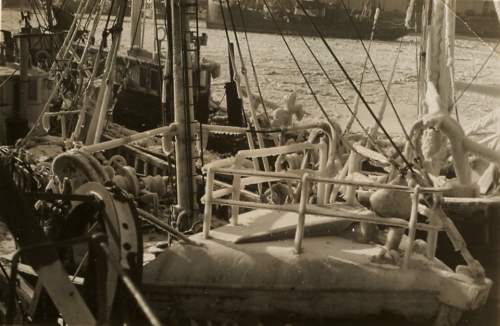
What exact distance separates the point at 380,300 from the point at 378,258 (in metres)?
0.47

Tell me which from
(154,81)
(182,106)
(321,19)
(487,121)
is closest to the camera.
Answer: (182,106)

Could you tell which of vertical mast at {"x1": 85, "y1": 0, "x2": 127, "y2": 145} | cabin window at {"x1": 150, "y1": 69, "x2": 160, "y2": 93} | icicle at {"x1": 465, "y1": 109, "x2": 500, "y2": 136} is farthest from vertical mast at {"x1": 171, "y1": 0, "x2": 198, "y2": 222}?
cabin window at {"x1": 150, "y1": 69, "x2": 160, "y2": 93}

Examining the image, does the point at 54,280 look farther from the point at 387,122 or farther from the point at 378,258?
the point at 387,122

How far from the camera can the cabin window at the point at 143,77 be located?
27891mm

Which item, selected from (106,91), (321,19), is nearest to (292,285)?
(106,91)

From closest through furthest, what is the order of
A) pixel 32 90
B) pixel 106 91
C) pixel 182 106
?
1. pixel 182 106
2. pixel 106 91
3. pixel 32 90

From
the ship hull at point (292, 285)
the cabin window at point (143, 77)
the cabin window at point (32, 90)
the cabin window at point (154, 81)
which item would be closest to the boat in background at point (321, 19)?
the cabin window at point (143, 77)

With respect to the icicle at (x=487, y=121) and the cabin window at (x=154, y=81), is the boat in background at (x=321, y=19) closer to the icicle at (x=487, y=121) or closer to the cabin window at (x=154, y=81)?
the cabin window at (x=154, y=81)

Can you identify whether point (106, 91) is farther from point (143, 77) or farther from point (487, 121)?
point (143, 77)

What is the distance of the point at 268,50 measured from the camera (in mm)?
65062

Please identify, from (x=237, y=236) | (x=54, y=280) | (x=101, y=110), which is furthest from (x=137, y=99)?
(x=54, y=280)

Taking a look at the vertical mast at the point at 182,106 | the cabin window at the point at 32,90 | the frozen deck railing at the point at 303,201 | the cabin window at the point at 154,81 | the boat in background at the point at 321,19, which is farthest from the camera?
the boat in background at the point at 321,19

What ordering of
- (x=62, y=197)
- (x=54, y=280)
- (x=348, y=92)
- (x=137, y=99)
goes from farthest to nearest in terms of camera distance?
(x=348, y=92)
(x=137, y=99)
(x=62, y=197)
(x=54, y=280)

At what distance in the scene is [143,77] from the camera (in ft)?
92.0
